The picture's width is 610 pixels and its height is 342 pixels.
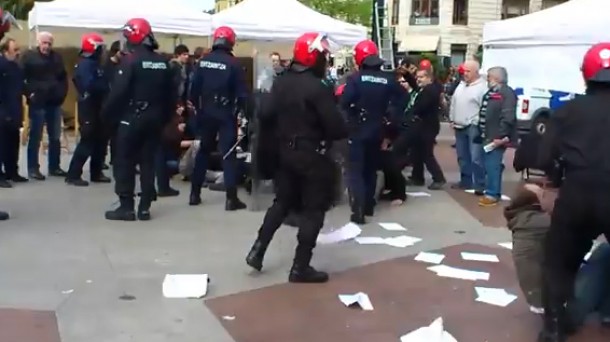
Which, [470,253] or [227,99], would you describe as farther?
[227,99]

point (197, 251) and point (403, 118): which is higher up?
point (403, 118)

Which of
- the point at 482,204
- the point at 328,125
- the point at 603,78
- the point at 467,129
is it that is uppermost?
the point at 603,78

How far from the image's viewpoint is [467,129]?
11.8 m

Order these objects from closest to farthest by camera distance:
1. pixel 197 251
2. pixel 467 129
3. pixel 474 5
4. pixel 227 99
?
pixel 197 251 < pixel 227 99 < pixel 467 129 < pixel 474 5

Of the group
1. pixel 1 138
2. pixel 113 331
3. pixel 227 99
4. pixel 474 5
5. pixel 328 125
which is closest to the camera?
pixel 113 331

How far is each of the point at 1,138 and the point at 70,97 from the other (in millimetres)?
8646

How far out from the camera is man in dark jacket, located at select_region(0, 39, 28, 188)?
35.2 feet

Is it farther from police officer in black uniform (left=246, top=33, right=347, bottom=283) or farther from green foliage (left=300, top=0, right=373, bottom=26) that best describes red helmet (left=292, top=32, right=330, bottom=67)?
green foliage (left=300, top=0, right=373, bottom=26)

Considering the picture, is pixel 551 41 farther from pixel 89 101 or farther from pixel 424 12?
pixel 424 12

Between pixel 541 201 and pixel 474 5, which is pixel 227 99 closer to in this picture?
pixel 541 201

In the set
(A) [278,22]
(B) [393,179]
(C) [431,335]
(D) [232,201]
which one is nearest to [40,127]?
(D) [232,201]

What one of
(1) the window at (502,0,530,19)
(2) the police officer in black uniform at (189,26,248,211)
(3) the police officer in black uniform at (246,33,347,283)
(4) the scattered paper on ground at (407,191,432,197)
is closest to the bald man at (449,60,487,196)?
(4) the scattered paper on ground at (407,191,432,197)

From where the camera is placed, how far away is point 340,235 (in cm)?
876

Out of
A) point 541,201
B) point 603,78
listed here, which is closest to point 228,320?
point 541,201
